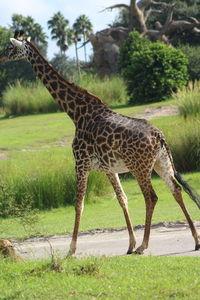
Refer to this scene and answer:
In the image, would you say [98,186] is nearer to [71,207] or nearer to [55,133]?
[71,207]

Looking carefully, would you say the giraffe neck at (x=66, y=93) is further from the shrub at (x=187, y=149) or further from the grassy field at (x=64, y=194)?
the shrub at (x=187, y=149)

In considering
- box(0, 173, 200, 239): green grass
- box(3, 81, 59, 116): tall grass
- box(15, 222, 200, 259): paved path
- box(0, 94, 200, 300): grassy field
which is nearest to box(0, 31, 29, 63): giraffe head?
box(0, 94, 200, 300): grassy field

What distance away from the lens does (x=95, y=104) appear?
1121 centimetres

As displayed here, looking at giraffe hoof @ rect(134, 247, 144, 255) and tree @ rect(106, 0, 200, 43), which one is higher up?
tree @ rect(106, 0, 200, 43)

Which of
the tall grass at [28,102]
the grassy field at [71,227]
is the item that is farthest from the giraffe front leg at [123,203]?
the tall grass at [28,102]

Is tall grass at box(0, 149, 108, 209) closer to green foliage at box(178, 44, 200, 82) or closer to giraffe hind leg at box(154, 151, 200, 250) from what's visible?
giraffe hind leg at box(154, 151, 200, 250)

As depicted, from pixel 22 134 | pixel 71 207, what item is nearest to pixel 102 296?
pixel 71 207

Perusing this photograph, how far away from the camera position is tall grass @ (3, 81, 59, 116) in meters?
37.3

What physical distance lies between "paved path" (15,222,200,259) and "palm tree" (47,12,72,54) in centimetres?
6829

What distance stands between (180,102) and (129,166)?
1499cm

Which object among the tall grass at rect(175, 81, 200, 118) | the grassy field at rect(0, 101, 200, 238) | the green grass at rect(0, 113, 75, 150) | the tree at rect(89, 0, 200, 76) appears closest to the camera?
the grassy field at rect(0, 101, 200, 238)

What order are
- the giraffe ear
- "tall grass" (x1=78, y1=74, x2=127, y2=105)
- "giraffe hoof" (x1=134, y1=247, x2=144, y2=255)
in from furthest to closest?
"tall grass" (x1=78, y1=74, x2=127, y2=105), the giraffe ear, "giraffe hoof" (x1=134, y1=247, x2=144, y2=255)

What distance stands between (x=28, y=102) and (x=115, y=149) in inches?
1087

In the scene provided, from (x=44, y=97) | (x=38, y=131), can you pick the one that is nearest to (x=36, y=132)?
(x=38, y=131)
